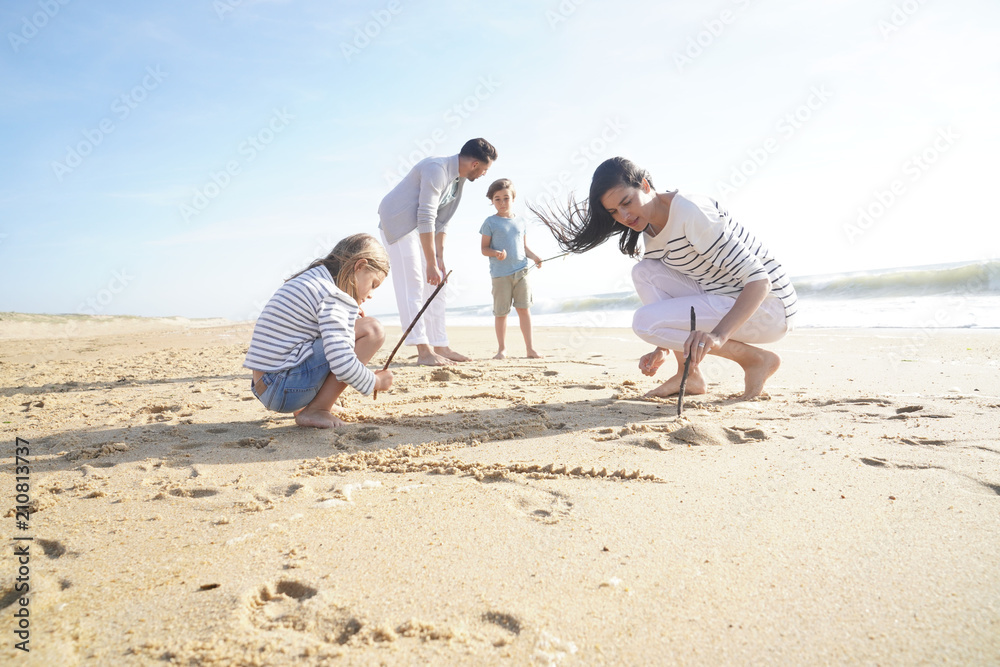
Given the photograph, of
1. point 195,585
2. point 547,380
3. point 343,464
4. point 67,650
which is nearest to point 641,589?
point 195,585

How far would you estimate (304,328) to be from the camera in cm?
269

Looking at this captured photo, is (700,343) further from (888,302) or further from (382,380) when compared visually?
(888,302)

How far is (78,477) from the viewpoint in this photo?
2.11 m

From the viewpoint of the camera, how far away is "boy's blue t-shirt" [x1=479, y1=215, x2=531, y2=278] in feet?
19.7

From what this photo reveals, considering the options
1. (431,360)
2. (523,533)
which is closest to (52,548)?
(523,533)

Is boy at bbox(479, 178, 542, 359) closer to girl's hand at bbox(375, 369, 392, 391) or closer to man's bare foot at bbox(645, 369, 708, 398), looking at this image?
man's bare foot at bbox(645, 369, 708, 398)

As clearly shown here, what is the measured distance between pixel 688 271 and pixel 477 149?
236 cm

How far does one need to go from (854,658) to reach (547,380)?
308 cm

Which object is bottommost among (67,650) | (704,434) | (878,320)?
(67,650)

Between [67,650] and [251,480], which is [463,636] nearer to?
[67,650]

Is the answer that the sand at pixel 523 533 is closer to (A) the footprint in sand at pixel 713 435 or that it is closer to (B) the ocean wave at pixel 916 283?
(A) the footprint in sand at pixel 713 435

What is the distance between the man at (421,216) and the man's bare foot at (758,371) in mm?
2405

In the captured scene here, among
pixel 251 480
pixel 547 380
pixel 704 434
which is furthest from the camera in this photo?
pixel 547 380

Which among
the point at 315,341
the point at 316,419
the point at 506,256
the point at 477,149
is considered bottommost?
the point at 316,419
